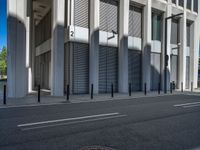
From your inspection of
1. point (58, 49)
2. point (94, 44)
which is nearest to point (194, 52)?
point (94, 44)

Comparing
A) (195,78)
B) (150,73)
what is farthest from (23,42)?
(195,78)

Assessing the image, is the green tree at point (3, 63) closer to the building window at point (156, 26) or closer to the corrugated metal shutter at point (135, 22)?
the building window at point (156, 26)

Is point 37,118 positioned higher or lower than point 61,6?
lower

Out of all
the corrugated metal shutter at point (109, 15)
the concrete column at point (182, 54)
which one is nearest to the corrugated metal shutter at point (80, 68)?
the corrugated metal shutter at point (109, 15)

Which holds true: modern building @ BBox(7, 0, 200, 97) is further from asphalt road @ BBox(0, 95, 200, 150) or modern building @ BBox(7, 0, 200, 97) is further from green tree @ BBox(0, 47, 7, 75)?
green tree @ BBox(0, 47, 7, 75)

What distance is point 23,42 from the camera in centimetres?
1667

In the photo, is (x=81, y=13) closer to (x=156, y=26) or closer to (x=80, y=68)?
(x=80, y=68)

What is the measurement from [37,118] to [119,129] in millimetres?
3476

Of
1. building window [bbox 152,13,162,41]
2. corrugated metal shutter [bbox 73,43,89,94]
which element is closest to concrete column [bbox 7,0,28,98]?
corrugated metal shutter [bbox 73,43,89,94]

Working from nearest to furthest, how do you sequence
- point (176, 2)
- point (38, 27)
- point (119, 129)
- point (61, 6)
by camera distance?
1. point (119, 129)
2. point (61, 6)
3. point (176, 2)
4. point (38, 27)

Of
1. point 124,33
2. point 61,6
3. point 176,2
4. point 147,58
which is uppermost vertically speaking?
point 176,2

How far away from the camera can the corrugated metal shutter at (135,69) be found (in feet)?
76.1

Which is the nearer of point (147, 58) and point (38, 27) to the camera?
point (147, 58)

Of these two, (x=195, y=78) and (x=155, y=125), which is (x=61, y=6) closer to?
(x=155, y=125)
